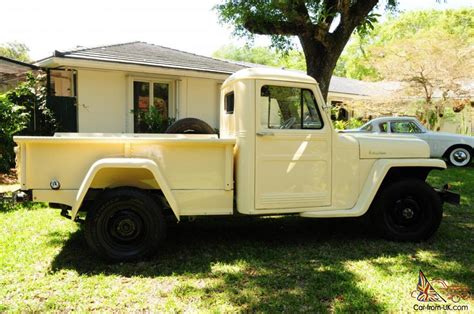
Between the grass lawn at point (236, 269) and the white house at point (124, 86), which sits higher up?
the white house at point (124, 86)

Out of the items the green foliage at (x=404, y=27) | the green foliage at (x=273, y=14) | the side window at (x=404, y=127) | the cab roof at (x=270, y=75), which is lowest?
the side window at (x=404, y=127)

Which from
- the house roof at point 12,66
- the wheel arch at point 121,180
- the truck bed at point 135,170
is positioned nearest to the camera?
the wheel arch at point 121,180

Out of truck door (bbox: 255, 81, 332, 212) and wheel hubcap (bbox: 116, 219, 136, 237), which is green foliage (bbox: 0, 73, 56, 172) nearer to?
wheel hubcap (bbox: 116, 219, 136, 237)

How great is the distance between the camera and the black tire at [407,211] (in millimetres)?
5070

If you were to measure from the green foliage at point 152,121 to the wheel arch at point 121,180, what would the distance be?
7804mm

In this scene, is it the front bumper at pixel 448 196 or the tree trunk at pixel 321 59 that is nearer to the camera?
the front bumper at pixel 448 196

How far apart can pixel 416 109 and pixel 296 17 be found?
14178 millimetres

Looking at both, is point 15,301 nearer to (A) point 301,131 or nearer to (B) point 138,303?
(B) point 138,303

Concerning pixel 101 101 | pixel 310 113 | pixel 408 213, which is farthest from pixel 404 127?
pixel 101 101

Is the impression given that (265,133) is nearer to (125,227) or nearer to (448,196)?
(125,227)

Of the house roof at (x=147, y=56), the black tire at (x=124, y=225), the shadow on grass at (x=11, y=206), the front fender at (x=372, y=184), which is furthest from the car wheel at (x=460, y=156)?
the shadow on grass at (x=11, y=206)

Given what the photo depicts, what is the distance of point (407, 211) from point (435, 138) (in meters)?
8.76

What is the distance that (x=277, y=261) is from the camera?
4461 millimetres

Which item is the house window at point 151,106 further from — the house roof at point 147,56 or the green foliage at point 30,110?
the green foliage at point 30,110
